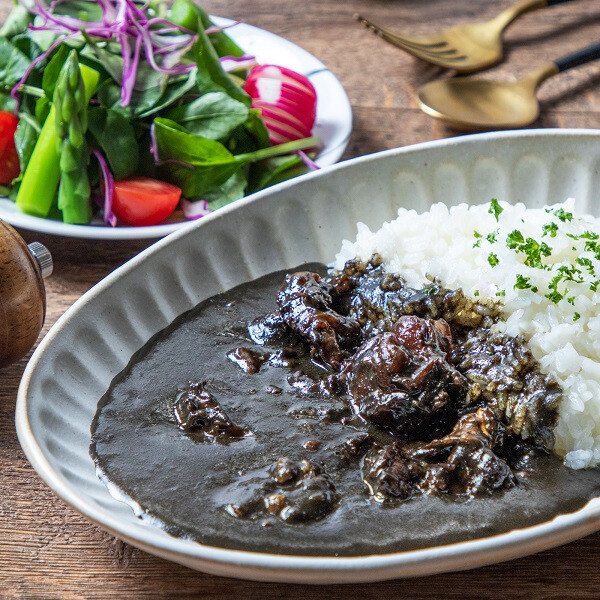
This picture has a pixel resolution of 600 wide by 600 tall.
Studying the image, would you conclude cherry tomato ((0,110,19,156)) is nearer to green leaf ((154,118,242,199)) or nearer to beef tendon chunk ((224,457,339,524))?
green leaf ((154,118,242,199))

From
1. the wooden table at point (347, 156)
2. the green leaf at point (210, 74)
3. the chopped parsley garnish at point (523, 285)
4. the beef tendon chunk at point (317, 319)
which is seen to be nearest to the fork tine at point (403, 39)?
the wooden table at point (347, 156)

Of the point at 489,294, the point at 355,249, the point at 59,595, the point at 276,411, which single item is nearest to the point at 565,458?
the point at 489,294

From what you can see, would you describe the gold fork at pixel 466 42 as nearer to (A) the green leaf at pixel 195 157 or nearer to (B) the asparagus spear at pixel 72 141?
(A) the green leaf at pixel 195 157

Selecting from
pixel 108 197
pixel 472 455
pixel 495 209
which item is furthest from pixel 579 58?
pixel 472 455

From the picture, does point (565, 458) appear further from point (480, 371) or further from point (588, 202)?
point (588, 202)

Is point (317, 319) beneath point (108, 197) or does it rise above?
above

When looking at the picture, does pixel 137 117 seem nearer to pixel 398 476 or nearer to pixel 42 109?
pixel 42 109
